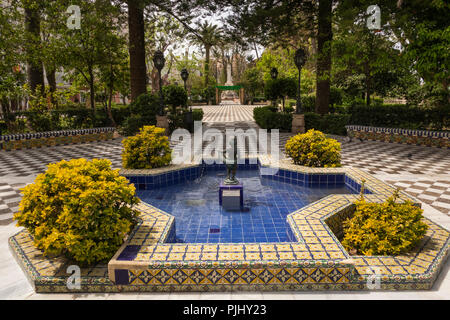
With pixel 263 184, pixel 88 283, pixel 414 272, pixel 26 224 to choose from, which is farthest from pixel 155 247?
pixel 263 184

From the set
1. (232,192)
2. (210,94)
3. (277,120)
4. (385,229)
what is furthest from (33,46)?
(210,94)

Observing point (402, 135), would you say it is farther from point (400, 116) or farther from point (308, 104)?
point (308, 104)

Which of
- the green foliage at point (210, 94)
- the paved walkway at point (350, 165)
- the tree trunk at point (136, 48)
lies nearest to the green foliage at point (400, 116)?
the paved walkway at point (350, 165)

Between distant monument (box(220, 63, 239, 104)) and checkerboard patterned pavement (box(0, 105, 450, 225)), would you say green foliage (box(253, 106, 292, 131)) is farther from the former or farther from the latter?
distant monument (box(220, 63, 239, 104))

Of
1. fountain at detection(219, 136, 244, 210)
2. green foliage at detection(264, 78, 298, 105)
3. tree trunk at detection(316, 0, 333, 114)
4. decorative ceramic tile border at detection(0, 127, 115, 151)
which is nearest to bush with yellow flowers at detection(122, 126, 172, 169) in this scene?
fountain at detection(219, 136, 244, 210)

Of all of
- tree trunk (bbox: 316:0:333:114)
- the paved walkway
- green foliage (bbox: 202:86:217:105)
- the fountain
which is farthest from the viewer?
green foliage (bbox: 202:86:217:105)

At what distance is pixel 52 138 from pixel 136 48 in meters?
6.14

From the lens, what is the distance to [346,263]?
3236mm

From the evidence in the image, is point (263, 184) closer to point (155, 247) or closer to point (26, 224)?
point (155, 247)

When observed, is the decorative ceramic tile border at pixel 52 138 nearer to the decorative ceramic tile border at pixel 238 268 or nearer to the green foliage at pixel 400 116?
the decorative ceramic tile border at pixel 238 268

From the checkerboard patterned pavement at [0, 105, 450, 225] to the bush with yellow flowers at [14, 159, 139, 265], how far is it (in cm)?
234

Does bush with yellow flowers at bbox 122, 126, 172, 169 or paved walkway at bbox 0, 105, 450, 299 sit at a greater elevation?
bush with yellow flowers at bbox 122, 126, 172, 169

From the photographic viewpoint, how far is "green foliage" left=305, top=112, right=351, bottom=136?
14.9 meters

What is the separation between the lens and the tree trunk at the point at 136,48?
1520cm
